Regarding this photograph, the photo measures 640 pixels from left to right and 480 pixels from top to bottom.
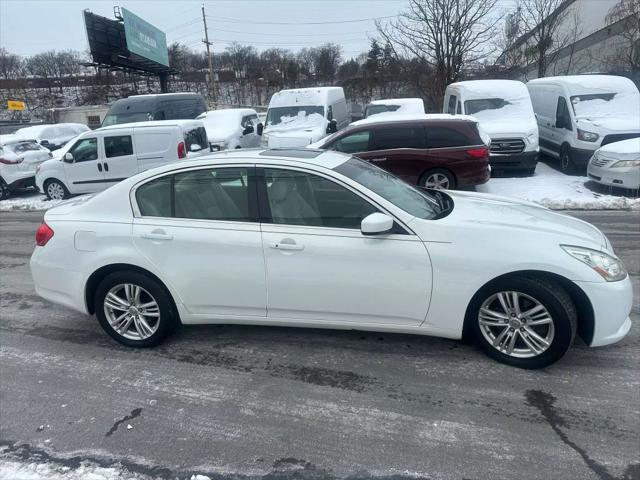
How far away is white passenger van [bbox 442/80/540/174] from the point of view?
12.0 m

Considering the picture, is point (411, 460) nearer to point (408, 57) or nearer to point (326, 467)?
point (326, 467)

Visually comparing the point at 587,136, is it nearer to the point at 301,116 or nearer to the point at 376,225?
the point at 301,116

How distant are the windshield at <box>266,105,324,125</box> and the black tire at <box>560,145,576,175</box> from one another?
665cm

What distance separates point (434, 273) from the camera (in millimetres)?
3438

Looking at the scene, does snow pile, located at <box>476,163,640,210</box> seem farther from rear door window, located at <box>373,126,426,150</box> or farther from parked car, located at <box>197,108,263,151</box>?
parked car, located at <box>197,108,263,151</box>

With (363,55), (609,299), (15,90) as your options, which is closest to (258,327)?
(609,299)

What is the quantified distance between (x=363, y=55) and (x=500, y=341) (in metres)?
58.5

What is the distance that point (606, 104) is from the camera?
490 inches

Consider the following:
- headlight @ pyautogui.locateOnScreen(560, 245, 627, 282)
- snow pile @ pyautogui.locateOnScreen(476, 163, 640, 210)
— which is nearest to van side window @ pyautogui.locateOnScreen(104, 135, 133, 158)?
snow pile @ pyautogui.locateOnScreen(476, 163, 640, 210)

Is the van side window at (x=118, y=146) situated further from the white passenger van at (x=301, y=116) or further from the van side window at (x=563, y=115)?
the van side window at (x=563, y=115)

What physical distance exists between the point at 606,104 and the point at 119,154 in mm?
11938

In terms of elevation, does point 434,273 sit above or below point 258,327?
above

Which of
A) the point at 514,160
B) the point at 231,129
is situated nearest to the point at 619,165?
the point at 514,160

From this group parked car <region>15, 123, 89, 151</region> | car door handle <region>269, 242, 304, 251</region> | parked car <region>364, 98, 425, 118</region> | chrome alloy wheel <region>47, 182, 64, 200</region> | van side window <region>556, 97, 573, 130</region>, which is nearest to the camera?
car door handle <region>269, 242, 304, 251</region>
